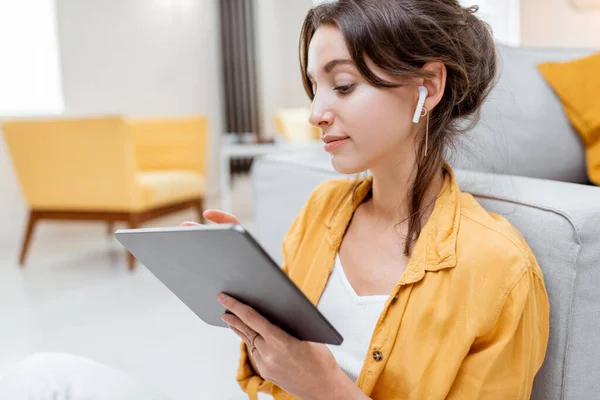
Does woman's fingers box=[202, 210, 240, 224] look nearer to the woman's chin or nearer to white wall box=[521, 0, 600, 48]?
the woman's chin

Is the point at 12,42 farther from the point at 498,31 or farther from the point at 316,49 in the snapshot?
the point at 316,49

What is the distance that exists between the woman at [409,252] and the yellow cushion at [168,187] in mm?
2376

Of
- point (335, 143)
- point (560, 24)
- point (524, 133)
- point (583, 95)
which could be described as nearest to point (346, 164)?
point (335, 143)

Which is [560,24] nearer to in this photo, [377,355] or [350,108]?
[350,108]

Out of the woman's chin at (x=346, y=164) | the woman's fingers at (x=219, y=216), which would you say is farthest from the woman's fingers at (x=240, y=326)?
the woman's chin at (x=346, y=164)

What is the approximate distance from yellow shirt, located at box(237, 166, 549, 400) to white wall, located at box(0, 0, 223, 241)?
3.92 m

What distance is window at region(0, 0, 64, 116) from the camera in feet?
13.1


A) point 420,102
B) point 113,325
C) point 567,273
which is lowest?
point 113,325

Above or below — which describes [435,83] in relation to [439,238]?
above

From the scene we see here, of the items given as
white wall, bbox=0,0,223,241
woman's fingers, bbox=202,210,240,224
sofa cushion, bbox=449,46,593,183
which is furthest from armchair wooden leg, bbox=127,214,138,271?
woman's fingers, bbox=202,210,240,224

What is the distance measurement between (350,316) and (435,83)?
0.37m

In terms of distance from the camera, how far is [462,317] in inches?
27.4

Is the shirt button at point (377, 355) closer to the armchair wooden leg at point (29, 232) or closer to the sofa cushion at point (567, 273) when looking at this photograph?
the sofa cushion at point (567, 273)

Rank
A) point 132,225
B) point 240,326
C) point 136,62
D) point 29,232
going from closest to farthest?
point 240,326 → point 132,225 → point 29,232 → point 136,62
